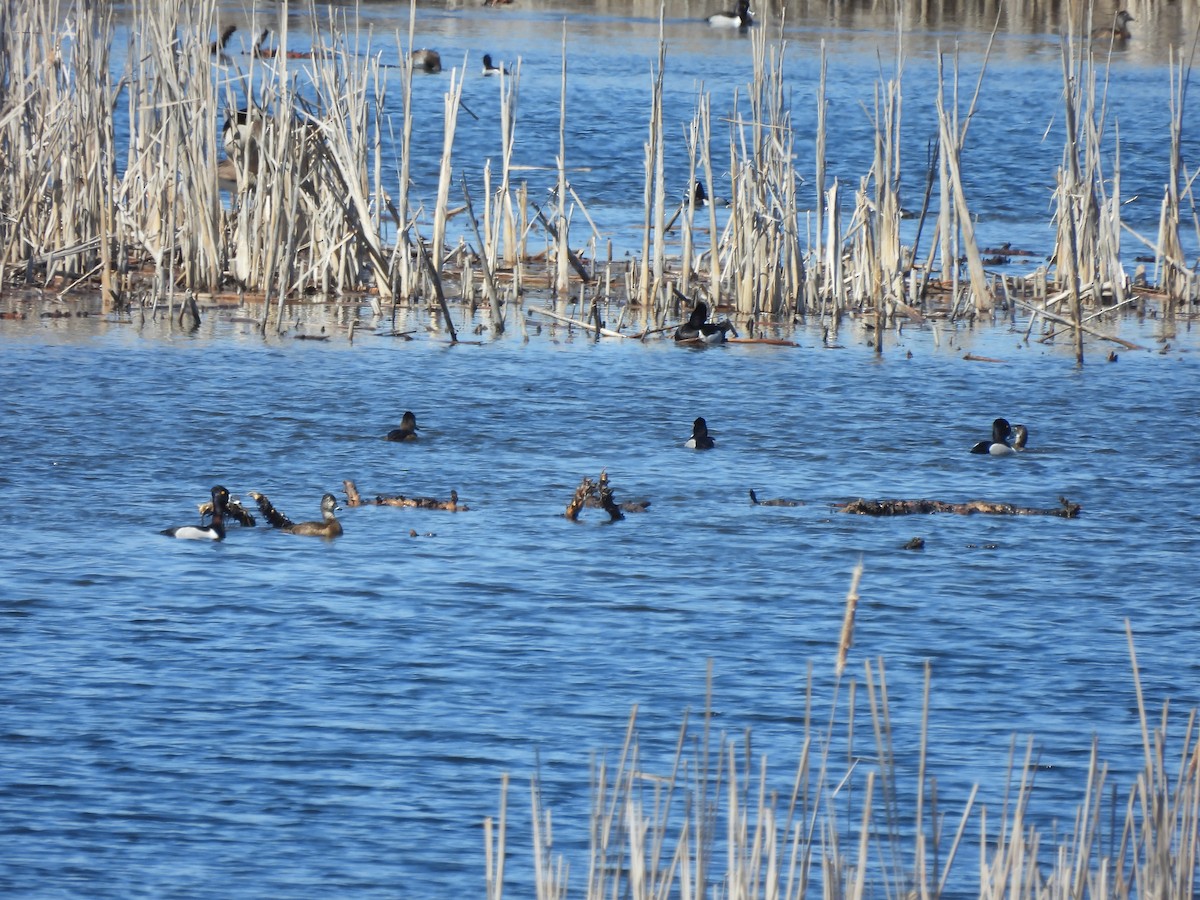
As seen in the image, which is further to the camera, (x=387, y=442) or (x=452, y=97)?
(x=452, y=97)

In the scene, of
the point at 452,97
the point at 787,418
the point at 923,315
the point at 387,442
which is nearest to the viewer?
the point at 387,442

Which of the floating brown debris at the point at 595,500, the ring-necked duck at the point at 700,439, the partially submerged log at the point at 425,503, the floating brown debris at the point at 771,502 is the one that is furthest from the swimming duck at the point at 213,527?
the ring-necked duck at the point at 700,439

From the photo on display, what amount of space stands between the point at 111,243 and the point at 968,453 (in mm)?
9195

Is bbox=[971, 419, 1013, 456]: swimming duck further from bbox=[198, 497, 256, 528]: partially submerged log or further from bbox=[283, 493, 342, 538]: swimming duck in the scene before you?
bbox=[198, 497, 256, 528]: partially submerged log

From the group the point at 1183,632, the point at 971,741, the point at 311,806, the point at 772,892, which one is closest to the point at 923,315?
the point at 1183,632

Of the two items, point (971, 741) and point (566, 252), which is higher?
point (566, 252)

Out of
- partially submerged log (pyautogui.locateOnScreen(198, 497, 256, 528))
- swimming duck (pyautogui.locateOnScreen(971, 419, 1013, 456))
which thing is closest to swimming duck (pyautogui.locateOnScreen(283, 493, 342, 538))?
partially submerged log (pyautogui.locateOnScreen(198, 497, 256, 528))

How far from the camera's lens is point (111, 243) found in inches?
738

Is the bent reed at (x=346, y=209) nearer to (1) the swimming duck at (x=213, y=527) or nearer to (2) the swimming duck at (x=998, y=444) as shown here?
(2) the swimming duck at (x=998, y=444)

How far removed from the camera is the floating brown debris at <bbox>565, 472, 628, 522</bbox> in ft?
36.5

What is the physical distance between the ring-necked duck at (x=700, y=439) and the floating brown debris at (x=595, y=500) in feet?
5.82

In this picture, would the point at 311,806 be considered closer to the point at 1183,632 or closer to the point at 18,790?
the point at 18,790

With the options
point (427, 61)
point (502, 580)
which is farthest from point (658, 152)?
point (427, 61)

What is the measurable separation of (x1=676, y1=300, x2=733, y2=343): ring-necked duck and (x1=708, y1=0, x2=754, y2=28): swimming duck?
132 feet
